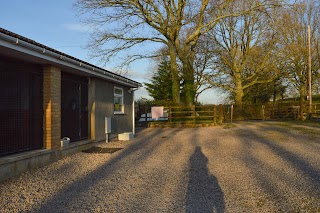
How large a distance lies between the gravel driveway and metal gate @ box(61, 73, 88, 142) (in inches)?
41.9

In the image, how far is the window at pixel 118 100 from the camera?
13886 millimetres

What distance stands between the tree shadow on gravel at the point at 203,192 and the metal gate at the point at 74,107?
4395 mm

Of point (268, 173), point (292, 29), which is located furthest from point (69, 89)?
point (292, 29)

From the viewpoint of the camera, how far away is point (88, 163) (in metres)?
7.98

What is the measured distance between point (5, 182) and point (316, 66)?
34812mm

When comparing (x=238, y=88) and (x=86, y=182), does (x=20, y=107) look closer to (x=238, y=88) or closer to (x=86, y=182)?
(x=86, y=182)

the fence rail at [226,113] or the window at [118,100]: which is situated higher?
the window at [118,100]

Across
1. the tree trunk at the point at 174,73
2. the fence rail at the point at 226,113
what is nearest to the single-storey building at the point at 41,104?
the fence rail at the point at 226,113

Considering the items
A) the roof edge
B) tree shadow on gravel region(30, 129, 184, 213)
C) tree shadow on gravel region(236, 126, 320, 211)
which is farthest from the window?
tree shadow on gravel region(236, 126, 320, 211)

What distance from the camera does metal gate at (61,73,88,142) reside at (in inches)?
374

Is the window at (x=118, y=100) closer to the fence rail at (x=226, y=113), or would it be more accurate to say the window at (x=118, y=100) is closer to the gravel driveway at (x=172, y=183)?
the gravel driveway at (x=172, y=183)

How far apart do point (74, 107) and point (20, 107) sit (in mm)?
2779

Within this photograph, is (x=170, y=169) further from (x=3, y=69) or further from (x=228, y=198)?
(x=3, y=69)

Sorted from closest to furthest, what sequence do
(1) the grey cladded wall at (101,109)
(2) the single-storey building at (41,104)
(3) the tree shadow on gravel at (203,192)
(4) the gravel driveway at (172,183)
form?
(3) the tree shadow on gravel at (203,192) → (4) the gravel driveway at (172,183) → (2) the single-storey building at (41,104) → (1) the grey cladded wall at (101,109)
